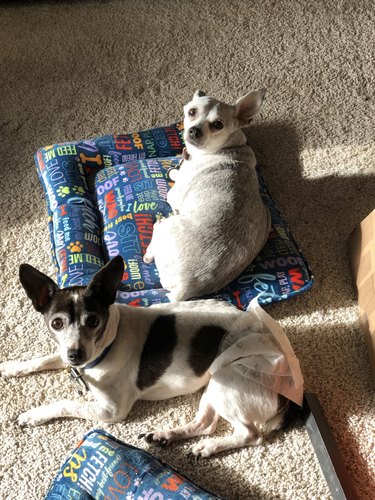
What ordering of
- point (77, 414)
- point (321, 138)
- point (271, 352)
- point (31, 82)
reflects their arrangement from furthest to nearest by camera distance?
point (31, 82) → point (321, 138) → point (77, 414) → point (271, 352)

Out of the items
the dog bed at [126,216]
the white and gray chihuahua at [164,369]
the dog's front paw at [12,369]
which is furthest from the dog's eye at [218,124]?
the dog's front paw at [12,369]

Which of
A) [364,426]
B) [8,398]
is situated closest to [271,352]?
[364,426]

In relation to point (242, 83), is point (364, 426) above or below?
below

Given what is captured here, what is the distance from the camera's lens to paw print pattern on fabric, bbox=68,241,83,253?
263 cm

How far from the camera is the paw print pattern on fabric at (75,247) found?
263cm

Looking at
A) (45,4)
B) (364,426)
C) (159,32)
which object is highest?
(45,4)

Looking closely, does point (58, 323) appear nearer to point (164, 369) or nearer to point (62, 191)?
point (164, 369)

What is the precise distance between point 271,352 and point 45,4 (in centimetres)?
336

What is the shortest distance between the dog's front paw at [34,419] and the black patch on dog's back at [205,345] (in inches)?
25.9

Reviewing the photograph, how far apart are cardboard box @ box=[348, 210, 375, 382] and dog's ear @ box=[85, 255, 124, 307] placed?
1.21 meters

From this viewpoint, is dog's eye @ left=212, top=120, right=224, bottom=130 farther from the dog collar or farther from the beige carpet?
the dog collar

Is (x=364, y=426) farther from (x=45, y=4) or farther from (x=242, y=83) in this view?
(x=45, y=4)

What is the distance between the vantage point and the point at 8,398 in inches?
92.0

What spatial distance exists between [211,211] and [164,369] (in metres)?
0.76
